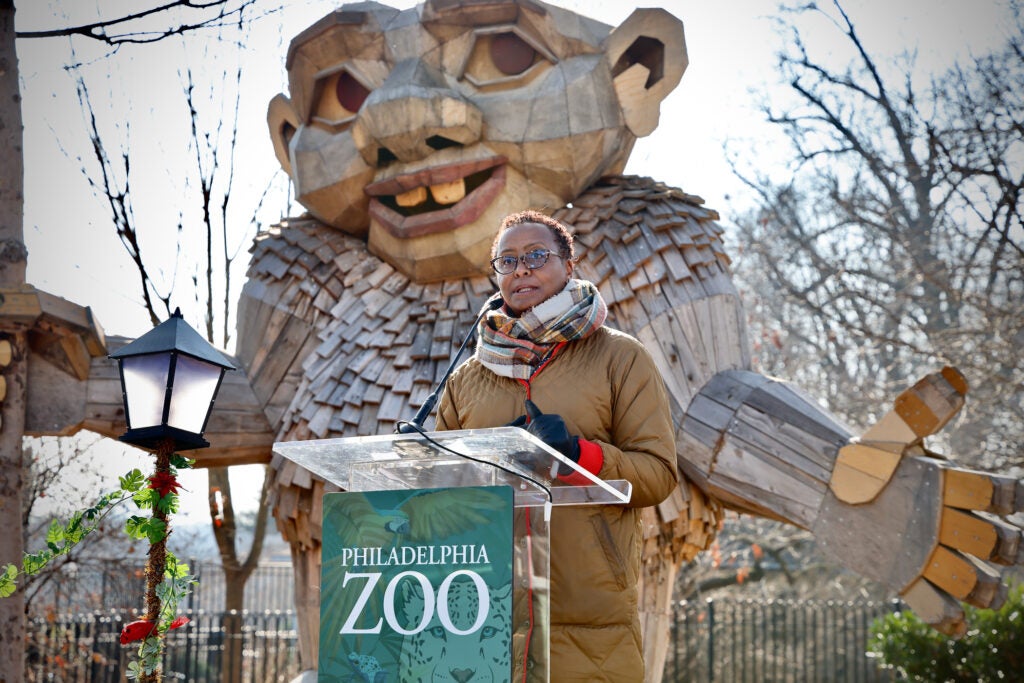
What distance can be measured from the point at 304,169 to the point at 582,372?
2.24 metres

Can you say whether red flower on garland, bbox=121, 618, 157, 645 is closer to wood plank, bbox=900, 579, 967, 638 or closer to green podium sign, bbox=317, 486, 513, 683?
green podium sign, bbox=317, 486, 513, 683

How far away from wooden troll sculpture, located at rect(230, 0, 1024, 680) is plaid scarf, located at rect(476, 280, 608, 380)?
4.69ft

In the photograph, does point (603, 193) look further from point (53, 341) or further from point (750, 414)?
point (53, 341)

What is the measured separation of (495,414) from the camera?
7.32ft

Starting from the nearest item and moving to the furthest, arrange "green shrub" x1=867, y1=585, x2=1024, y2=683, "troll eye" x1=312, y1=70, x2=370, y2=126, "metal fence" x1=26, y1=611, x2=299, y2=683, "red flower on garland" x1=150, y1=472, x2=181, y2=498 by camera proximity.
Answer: "red flower on garland" x1=150, y1=472, x2=181, y2=498 < "troll eye" x1=312, y1=70, x2=370, y2=126 < "green shrub" x1=867, y1=585, x2=1024, y2=683 < "metal fence" x1=26, y1=611, x2=299, y2=683

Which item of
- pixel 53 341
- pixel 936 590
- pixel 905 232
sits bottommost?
pixel 936 590

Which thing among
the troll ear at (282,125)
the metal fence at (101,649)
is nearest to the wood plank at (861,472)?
the troll ear at (282,125)

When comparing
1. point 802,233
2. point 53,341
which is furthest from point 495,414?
point 802,233

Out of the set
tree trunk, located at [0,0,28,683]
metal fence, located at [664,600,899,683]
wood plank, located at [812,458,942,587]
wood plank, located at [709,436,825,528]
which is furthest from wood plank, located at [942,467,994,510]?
metal fence, located at [664,600,899,683]

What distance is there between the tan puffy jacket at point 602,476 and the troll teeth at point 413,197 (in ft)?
5.63

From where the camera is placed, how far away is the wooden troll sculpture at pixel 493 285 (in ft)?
11.4

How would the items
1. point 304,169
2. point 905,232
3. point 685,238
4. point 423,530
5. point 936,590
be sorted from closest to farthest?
point 423,530, point 936,590, point 685,238, point 304,169, point 905,232

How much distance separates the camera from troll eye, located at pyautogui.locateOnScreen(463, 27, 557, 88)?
3.89m

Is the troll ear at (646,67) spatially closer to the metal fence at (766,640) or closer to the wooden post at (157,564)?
the wooden post at (157,564)
